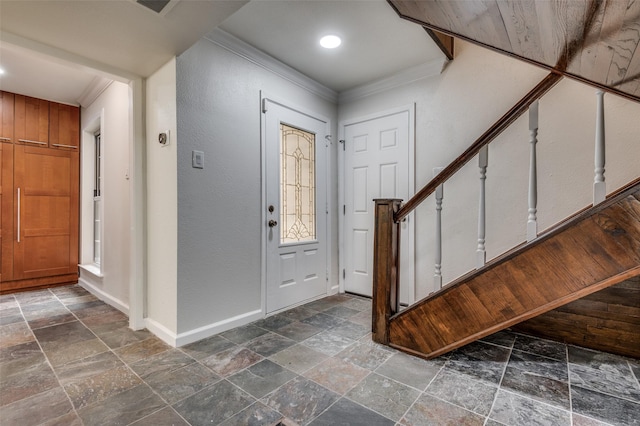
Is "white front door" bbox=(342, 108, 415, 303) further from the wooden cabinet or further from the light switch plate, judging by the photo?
the wooden cabinet

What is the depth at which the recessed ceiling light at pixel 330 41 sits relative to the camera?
93.7 inches

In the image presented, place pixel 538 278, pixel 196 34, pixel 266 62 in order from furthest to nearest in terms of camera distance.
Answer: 1. pixel 266 62
2. pixel 196 34
3. pixel 538 278

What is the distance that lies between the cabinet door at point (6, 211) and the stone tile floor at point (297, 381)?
5.19ft

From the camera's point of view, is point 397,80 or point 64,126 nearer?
point 397,80

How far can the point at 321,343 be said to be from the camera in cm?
222

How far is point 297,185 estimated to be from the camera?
3123 mm

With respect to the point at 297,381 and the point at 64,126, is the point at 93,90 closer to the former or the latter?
the point at 64,126

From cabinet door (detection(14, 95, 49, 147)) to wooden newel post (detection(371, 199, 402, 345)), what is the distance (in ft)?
14.5

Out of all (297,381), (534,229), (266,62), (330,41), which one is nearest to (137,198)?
(266,62)

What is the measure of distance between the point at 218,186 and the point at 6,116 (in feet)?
11.0

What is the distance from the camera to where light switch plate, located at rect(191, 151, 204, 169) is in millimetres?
2217

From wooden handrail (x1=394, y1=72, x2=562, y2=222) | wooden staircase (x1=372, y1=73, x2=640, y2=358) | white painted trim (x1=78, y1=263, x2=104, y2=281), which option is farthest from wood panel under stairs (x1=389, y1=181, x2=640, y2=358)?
white painted trim (x1=78, y1=263, x2=104, y2=281)

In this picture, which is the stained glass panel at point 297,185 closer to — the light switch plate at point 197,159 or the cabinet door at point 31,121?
the light switch plate at point 197,159

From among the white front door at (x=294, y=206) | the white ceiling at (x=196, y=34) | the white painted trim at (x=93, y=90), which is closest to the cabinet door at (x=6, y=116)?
the white ceiling at (x=196, y=34)
